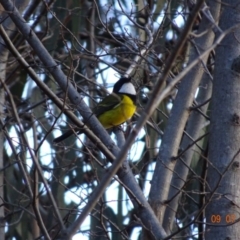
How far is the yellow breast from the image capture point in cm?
430

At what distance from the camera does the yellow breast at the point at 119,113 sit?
14.1 feet

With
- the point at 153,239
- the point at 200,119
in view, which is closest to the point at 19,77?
the point at 200,119

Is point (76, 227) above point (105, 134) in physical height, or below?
below

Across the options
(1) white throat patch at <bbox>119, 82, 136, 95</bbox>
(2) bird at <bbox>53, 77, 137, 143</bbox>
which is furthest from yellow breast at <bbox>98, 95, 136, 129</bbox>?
(1) white throat patch at <bbox>119, 82, 136, 95</bbox>

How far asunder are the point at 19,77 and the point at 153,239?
122 inches

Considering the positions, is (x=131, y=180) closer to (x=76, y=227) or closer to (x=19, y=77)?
(x=76, y=227)

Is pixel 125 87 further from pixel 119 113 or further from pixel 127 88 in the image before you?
pixel 119 113

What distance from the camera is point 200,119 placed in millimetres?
3814

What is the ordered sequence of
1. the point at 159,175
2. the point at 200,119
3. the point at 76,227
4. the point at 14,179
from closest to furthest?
the point at 76,227 < the point at 159,175 < the point at 200,119 < the point at 14,179

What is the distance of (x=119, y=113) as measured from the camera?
4.37m
